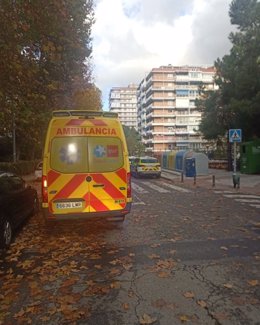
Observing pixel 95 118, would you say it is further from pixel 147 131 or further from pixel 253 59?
pixel 147 131

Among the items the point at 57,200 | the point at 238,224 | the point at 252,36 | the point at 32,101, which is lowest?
the point at 238,224

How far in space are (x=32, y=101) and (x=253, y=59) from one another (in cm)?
1925

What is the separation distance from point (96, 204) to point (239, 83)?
22154mm

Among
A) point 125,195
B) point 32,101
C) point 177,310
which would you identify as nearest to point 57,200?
point 125,195

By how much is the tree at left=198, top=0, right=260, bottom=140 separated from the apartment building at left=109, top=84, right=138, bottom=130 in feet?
489

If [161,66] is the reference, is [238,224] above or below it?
below

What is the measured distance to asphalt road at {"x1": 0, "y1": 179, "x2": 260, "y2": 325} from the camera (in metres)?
3.86

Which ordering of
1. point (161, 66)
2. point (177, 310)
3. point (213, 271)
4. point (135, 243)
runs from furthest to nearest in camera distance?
point (161, 66), point (135, 243), point (213, 271), point (177, 310)

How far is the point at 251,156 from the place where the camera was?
2606 centimetres

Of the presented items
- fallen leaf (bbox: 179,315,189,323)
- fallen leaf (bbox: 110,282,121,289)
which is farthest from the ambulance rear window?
fallen leaf (bbox: 179,315,189,323)

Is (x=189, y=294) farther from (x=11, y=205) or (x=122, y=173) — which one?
(x=11, y=205)

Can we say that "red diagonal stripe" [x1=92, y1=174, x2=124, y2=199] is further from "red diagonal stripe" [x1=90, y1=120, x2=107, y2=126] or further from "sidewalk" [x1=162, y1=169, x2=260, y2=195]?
"sidewalk" [x1=162, y1=169, x2=260, y2=195]

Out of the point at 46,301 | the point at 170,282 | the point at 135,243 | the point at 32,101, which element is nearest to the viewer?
the point at 46,301

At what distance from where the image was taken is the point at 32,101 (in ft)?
38.4
